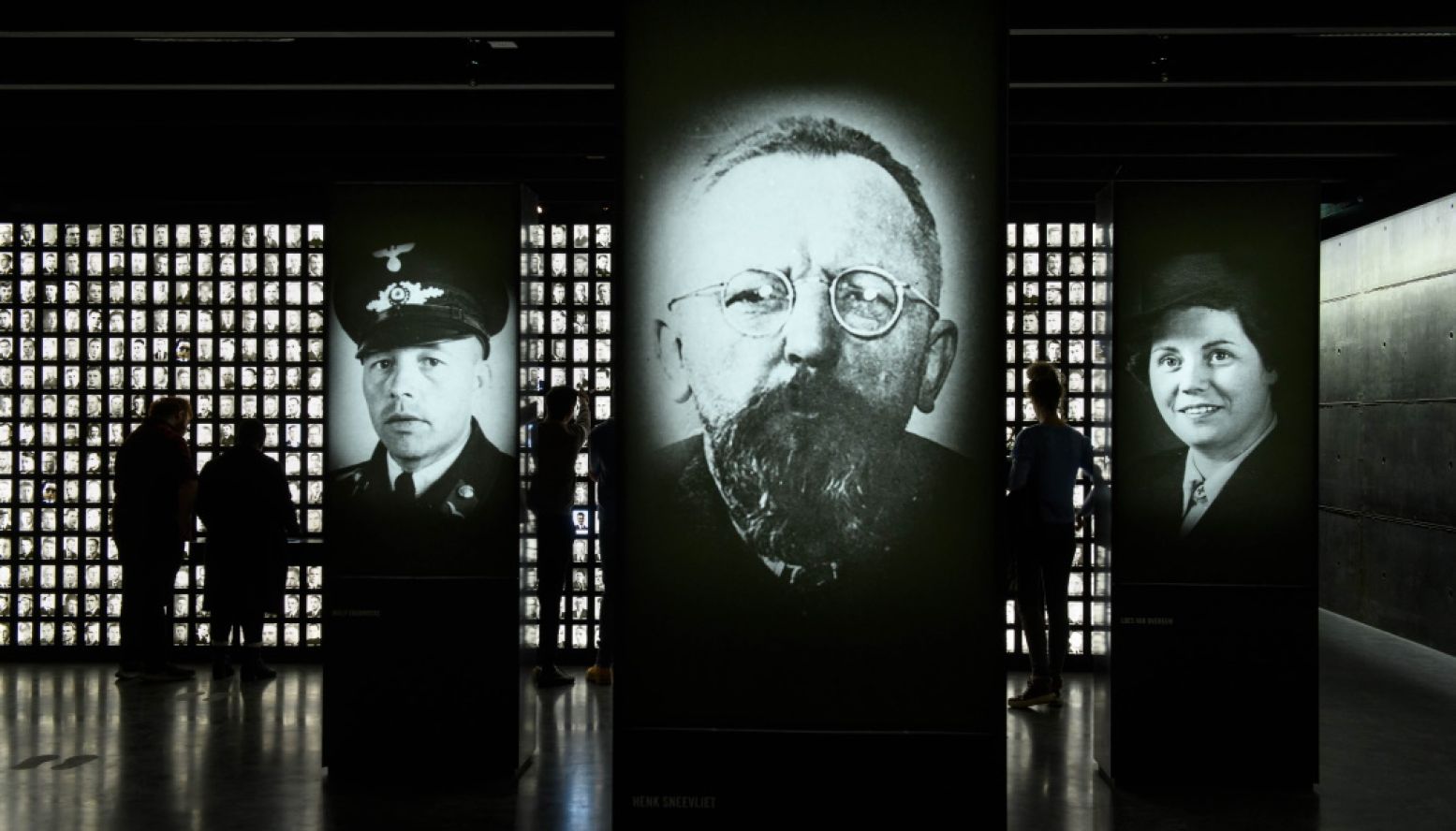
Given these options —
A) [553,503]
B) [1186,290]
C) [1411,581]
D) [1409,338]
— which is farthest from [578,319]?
[1411,581]

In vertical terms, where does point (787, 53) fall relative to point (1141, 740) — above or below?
above

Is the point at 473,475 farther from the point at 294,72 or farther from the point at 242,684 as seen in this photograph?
the point at 242,684

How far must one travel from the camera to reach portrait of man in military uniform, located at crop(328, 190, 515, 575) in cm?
550

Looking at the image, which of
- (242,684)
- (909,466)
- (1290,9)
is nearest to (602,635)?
(242,684)

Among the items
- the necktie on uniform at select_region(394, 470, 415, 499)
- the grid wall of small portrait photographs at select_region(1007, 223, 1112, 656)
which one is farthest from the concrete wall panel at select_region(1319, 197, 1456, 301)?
the necktie on uniform at select_region(394, 470, 415, 499)

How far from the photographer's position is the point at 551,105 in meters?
7.34

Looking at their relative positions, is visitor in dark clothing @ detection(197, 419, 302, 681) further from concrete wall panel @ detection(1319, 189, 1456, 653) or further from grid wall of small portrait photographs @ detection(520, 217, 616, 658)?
concrete wall panel @ detection(1319, 189, 1456, 653)

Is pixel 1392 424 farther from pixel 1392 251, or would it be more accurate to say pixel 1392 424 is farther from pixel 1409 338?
pixel 1392 251

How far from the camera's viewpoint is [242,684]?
25.9 feet

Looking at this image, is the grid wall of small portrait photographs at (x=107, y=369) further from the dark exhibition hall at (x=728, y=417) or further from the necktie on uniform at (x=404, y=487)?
the necktie on uniform at (x=404, y=487)

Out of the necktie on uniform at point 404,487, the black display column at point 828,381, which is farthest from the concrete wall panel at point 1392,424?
the black display column at point 828,381

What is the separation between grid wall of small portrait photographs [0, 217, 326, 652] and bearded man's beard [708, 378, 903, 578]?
23.5 feet

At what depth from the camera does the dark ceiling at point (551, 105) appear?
20.7 feet

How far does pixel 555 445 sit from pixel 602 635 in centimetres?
123
